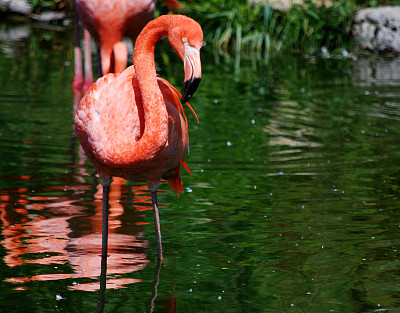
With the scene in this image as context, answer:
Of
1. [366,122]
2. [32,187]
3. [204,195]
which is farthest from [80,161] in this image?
[366,122]

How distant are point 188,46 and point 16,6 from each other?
11510mm

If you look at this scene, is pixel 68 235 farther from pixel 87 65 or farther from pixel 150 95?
pixel 87 65

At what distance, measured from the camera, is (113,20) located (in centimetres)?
557

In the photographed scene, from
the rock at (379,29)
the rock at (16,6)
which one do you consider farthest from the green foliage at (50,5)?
the rock at (379,29)

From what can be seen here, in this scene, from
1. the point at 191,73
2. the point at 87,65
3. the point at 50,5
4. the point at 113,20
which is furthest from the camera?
the point at 50,5

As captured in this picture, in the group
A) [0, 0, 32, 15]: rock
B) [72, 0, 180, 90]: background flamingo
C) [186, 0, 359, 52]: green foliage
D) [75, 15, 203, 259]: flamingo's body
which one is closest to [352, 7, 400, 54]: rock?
[186, 0, 359, 52]: green foliage

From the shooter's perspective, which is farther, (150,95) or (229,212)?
(229,212)

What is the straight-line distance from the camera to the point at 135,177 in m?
→ 3.64

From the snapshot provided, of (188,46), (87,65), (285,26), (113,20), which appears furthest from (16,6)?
(188,46)

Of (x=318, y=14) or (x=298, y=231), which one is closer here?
(x=298, y=231)

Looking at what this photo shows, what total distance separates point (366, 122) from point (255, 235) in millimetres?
2953

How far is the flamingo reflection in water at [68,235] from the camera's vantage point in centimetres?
359

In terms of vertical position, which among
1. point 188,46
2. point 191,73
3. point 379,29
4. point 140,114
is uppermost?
point 188,46

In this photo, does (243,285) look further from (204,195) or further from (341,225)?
(204,195)
